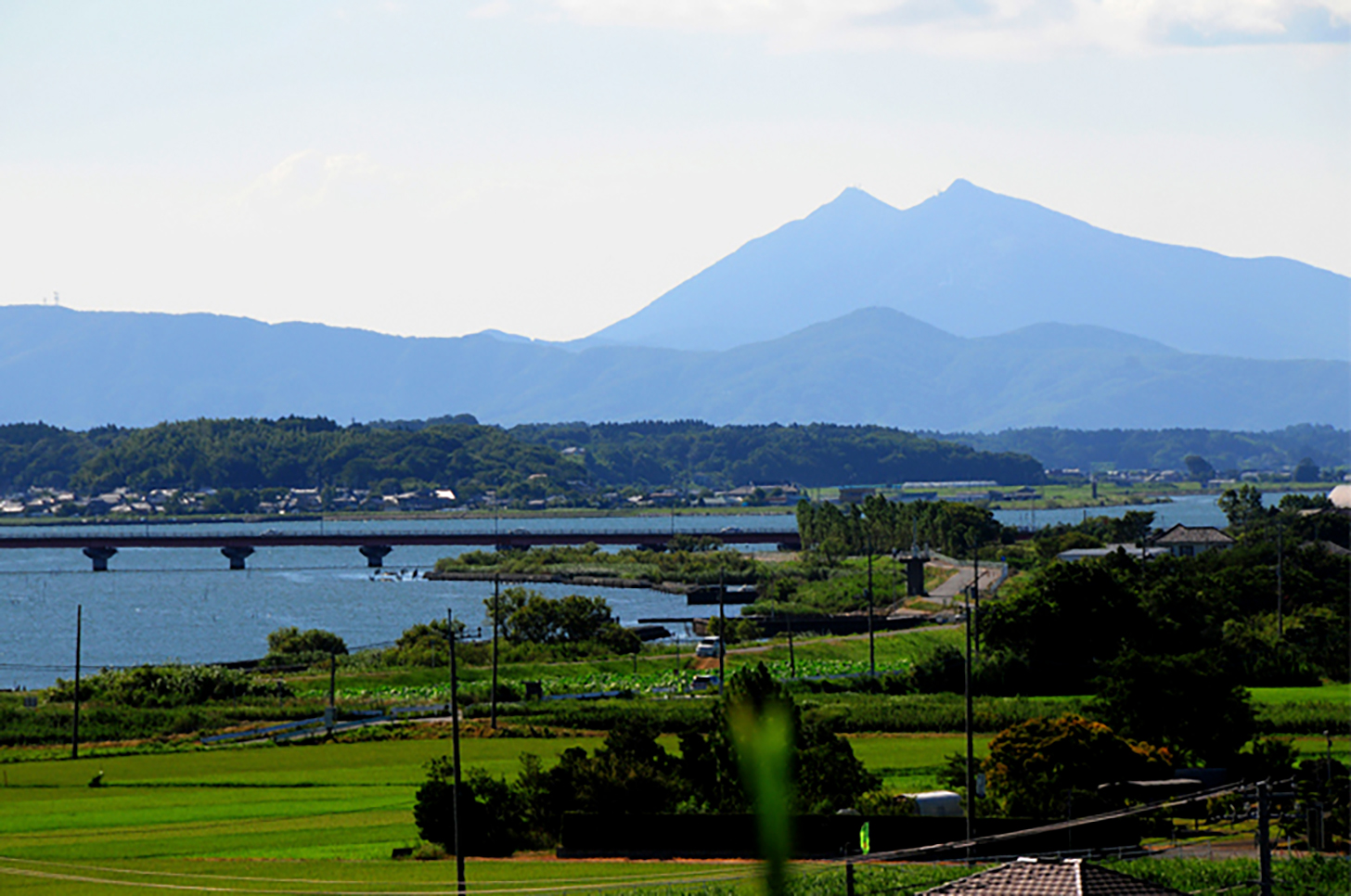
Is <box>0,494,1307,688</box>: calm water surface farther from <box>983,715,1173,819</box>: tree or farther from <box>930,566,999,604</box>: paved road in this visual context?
Result: <box>983,715,1173,819</box>: tree

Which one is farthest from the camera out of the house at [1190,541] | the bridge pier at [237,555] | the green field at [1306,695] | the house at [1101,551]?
the bridge pier at [237,555]

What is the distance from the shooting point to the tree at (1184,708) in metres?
39.0

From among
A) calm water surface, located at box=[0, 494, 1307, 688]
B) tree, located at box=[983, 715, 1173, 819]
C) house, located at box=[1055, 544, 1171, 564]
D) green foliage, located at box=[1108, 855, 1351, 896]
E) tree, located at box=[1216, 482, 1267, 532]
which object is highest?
tree, located at box=[1216, 482, 1267, 532]

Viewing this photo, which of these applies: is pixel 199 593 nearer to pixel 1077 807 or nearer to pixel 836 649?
pixel 836 649

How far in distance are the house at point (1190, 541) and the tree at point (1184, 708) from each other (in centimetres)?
6252

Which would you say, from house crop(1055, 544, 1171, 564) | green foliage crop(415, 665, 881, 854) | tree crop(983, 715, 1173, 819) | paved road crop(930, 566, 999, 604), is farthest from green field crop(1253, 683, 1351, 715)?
house crop(1055, 544, 1171, 564)

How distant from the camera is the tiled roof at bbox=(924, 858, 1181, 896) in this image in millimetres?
17531

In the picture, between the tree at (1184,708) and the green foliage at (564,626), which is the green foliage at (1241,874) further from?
the green foliage at (564,626)

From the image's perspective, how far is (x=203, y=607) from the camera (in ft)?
390

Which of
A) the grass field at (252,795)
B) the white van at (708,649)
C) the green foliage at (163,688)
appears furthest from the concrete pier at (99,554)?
the grass field at (252,795)

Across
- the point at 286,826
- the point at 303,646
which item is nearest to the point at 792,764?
the point at 286,826

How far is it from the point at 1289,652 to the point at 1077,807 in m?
36.6

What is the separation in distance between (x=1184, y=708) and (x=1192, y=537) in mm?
68624

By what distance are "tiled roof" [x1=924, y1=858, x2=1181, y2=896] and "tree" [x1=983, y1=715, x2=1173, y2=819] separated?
1462 cm
